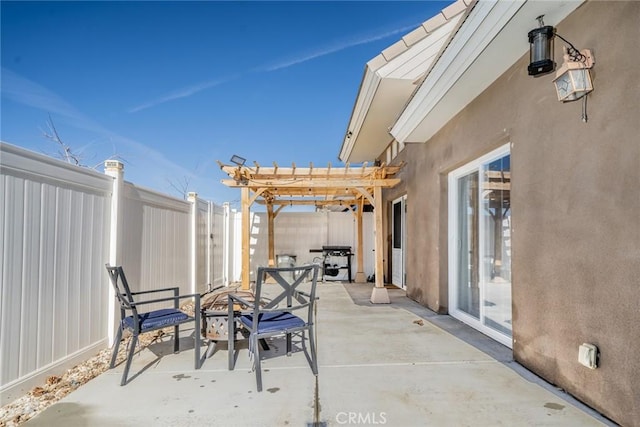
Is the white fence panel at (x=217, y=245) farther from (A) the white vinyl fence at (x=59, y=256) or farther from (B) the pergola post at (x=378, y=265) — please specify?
(B) the pergola post at (x=378, y=265)

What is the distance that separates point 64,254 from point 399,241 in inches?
289

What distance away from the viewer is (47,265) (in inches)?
122

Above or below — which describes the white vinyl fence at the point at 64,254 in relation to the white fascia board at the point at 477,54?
below

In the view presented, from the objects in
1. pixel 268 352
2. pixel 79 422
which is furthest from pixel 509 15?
pixel 79 422

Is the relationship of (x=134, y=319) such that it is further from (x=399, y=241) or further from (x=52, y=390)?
(x=399, y=241)

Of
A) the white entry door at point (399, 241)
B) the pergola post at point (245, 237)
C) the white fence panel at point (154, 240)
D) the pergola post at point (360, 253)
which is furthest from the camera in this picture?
the pergola post at point (360, 253)

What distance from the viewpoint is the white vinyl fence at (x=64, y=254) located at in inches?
106

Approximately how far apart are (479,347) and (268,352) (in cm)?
243

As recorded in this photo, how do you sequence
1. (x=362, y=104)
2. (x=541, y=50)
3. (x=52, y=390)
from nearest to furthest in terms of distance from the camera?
(x=541, y=50) → (x=52, y=390) → (x=362, y=104)

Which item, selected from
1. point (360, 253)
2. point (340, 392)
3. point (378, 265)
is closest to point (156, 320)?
point (340, 392)

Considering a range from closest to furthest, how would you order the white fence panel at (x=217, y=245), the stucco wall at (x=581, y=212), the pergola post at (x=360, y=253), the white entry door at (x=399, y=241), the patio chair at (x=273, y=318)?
the stucco wall at (x=581, y=212)
the patio chair at (x=273, y=318)
the white fence panel at (x=217, y=245)
the white entry door at (x=399, y=241)
the pergola post at (x=360, y=253)

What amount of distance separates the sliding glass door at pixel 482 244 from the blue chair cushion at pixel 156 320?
3624 millimetres

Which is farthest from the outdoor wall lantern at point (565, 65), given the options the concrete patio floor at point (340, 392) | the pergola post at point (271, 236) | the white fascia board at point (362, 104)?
the pergola post at point (271, 236)

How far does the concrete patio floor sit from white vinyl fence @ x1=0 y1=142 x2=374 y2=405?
51 cm
